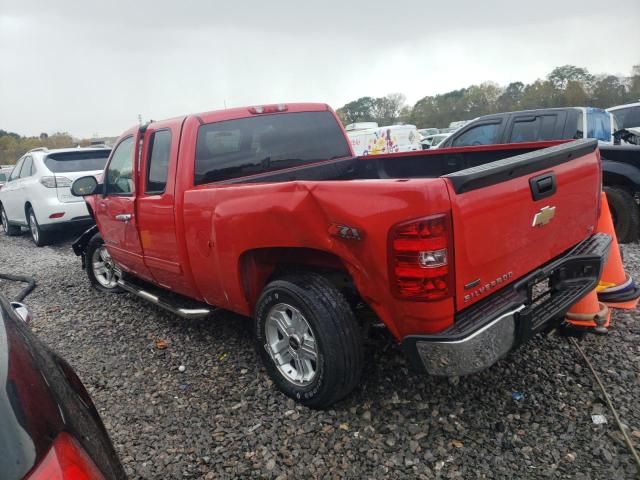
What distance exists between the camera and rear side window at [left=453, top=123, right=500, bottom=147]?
7.51 meters

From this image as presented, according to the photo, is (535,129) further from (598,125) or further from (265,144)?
(265,144)

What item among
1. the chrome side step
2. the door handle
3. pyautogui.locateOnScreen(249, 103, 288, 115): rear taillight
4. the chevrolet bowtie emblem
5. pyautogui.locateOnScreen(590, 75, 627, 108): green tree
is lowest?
the chrome side step

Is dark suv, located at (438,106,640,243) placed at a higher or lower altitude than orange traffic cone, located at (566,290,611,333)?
higher

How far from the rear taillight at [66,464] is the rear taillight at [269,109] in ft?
9.86

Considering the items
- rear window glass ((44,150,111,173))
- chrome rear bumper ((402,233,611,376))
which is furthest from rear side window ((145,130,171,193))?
rear window glass ((44,150,111,173))

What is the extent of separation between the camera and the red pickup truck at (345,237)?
2180mm

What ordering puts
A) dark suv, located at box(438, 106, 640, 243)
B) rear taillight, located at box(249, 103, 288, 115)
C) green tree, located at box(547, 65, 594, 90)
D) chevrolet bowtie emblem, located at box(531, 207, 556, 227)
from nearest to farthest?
chevrolet bowtie emblem, located at box(531, 207, 556, 227), rear taillight, located at box(249, 103, 288, 115), dark suv, located at box(438, 106, 640, 243), green tree, located at box(547, 65, 594, 90)

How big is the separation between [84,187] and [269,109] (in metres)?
2.04

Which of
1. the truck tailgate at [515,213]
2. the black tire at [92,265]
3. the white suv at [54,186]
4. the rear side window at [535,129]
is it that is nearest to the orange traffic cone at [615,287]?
the truck tailgate at [515,213]

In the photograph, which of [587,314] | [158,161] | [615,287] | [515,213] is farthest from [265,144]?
[615,287]

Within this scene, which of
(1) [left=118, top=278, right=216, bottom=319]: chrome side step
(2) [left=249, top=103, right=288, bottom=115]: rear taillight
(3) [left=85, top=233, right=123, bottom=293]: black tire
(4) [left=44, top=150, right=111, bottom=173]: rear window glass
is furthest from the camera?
(4) [left=44, top=150, right=111, bottom=173]: rear window glass

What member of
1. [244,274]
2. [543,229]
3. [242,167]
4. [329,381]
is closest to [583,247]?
[543,229]

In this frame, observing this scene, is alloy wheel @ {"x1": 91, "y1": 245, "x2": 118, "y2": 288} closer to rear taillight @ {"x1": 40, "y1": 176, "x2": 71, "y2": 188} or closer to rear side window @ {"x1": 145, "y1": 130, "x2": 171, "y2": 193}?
rear side window @ {"x1": 145, "y1": 130, "x2": 171, "y2": 193}

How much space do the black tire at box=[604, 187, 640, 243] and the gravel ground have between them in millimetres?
2542
